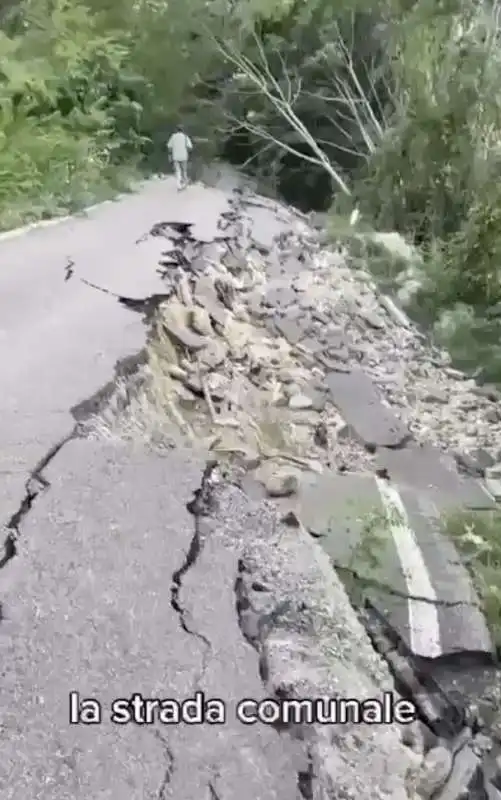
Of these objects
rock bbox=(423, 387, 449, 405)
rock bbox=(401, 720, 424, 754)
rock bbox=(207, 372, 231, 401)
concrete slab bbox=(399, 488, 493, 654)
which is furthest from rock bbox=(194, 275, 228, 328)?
rock bbox=(401, 720, 424, 754)

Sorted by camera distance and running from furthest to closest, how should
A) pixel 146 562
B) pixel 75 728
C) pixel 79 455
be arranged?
pixel 79 455, pixel 146 562, pixel 75 728

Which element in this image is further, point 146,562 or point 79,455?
point 79,455

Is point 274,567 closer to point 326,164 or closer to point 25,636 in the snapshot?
point 25,636

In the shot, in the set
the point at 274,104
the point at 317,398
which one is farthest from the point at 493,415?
the point at 274,104

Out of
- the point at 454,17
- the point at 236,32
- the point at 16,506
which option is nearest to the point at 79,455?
the point at 16,506

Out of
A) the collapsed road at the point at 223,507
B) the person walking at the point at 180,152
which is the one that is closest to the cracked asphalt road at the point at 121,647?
the collapsed road at the point at 223,507

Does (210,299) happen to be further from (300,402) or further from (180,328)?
(300,402)

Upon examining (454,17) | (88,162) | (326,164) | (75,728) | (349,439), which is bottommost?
(75,728)
